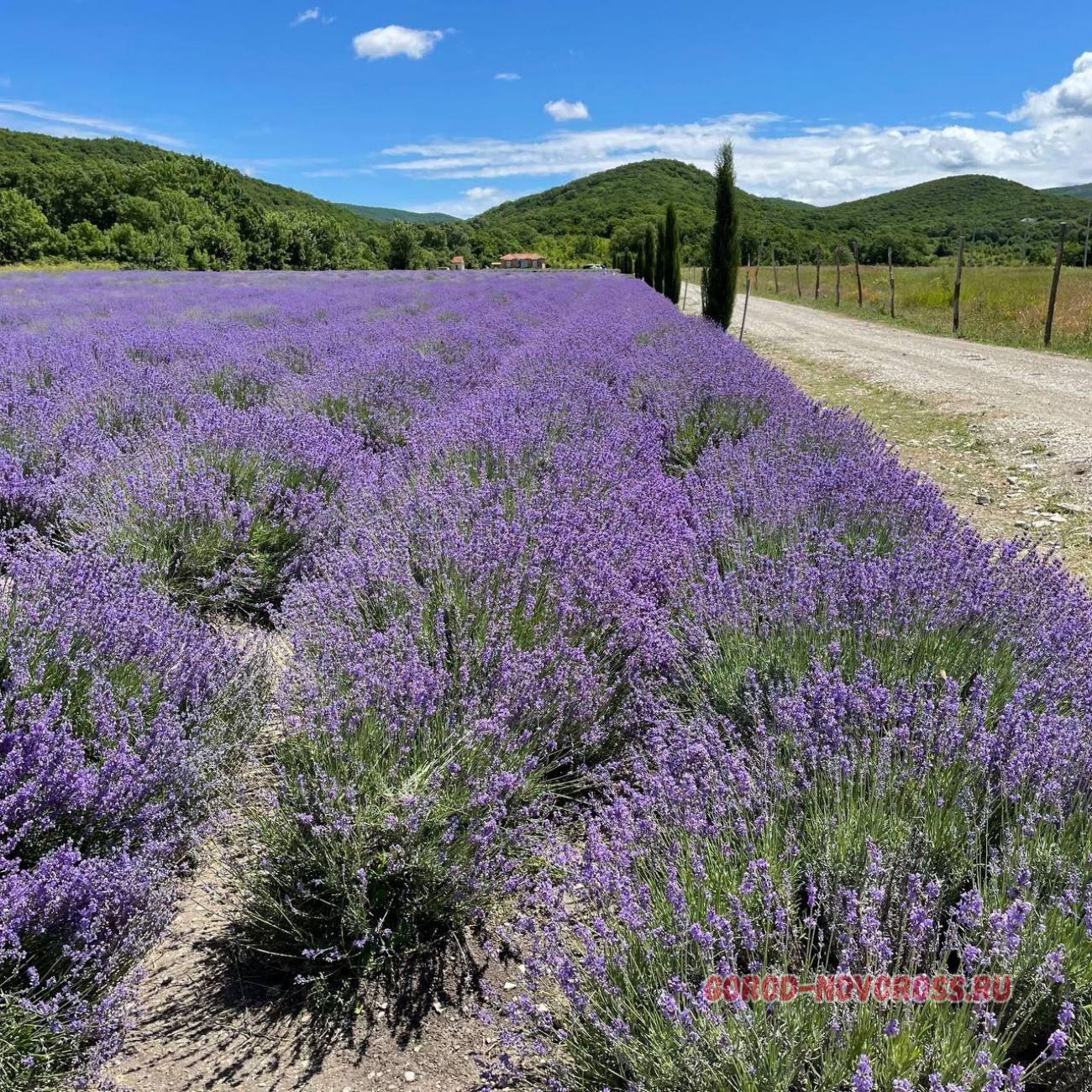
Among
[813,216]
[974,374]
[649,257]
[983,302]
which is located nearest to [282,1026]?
[974,374]

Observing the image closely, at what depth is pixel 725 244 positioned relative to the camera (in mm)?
15039

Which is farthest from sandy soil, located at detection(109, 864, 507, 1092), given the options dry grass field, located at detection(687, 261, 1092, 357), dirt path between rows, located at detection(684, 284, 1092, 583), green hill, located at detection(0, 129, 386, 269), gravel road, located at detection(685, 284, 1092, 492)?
green hill, located at detection(0, 129, 386, 269)

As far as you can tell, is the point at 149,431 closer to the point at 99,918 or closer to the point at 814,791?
the point at 99,918

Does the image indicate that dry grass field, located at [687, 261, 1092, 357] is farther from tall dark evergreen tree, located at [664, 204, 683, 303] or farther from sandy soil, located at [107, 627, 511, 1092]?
sandy soil, located at [107, 627, 511, 1092]

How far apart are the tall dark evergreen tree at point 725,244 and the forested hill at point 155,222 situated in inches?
1277

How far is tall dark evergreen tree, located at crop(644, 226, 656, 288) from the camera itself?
1185 inches

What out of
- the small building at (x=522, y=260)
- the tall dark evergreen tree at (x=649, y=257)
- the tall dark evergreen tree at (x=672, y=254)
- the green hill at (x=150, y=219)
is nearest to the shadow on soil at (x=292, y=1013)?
the tall dark evergreen tree at (x=672, y=254)

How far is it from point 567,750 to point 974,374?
12.3 meters

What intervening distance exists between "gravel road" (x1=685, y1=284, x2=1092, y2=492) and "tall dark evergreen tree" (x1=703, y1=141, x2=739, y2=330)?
4.94ft

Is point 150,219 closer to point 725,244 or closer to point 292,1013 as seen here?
point 725,244

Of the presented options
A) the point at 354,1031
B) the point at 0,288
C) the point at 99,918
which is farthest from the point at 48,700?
the point at 0,288

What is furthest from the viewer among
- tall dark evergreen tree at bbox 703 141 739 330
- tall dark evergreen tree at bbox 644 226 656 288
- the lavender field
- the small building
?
the small building

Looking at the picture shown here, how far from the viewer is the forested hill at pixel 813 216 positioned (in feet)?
185

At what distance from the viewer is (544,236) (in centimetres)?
8288
